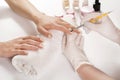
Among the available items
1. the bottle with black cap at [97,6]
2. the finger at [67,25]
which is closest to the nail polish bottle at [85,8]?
the bottle with black cap at [97,6]

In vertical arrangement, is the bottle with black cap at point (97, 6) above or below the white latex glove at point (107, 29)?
above

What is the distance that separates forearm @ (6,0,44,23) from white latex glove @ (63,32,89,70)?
0.21 meters

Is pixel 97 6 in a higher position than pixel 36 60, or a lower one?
higher

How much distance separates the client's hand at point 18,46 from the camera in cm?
104

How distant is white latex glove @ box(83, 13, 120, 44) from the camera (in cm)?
116

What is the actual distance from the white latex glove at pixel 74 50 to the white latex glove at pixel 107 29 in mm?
95

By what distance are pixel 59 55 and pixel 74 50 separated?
3.3 inches

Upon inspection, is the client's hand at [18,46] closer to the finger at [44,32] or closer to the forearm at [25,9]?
the finger at [44,32]

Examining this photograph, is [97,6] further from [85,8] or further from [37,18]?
[37,18]

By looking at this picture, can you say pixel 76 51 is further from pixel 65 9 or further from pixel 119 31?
pixel 65 9

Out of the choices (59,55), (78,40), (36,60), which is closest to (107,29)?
(78,40)

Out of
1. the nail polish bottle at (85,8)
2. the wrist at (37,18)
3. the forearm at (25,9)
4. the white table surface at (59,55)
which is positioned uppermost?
the forearm at (25,9)

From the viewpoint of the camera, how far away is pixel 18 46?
1.05 meters

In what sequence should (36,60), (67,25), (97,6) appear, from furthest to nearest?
(97,6) < (67,25) < (36,60)
